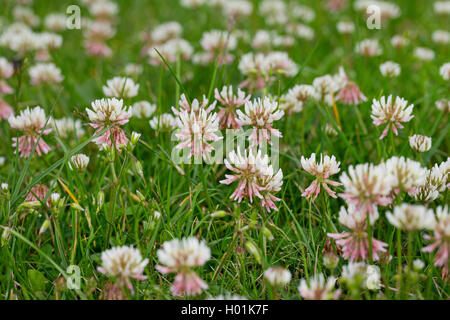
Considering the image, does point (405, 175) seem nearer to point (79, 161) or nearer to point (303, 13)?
point (79, 161)

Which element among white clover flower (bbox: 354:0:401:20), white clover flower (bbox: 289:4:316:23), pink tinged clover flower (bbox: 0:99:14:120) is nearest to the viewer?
pink tinged clover flower (bbox: 0:99:14:120)

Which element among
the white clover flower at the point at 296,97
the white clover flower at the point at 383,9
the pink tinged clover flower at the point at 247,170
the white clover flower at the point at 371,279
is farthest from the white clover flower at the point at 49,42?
the white clover flower at the point at 371,279

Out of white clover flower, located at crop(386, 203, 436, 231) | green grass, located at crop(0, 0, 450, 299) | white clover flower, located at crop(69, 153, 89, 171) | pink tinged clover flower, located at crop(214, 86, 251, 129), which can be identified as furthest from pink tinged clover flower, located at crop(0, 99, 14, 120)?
white clover flower, located at crop(386, 203, 436, 231)

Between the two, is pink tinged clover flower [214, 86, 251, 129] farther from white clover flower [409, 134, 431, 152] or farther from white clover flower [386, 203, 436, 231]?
white clover flower [386, 203, 436, 231]

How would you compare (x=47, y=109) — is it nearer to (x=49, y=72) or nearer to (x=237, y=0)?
(x=49, y=72)

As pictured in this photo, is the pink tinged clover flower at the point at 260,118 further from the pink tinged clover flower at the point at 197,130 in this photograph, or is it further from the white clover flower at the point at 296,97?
the white clover flower at the point at 296,97

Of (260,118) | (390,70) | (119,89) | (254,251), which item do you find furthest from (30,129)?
(390,70)

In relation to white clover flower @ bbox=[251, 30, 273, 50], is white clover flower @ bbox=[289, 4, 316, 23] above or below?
above
